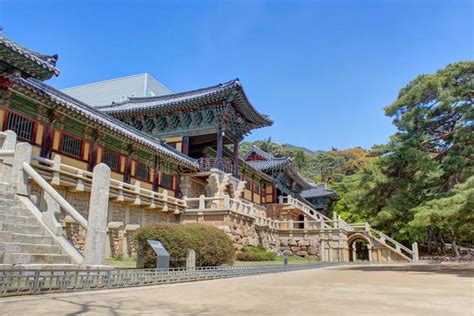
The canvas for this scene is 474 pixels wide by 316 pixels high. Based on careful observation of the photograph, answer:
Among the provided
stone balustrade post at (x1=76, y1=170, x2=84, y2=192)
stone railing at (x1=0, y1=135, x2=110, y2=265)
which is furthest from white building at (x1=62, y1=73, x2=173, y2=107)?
stone railing at (x1=0, y1=135, x2=110, y2=265)

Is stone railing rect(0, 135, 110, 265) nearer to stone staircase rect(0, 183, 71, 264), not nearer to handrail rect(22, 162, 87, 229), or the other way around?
handrail rect(22, 162, 87, 229)

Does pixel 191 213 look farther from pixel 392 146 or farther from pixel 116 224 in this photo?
pixel 392 146

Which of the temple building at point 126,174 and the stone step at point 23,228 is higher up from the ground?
the temple building at point 126,174

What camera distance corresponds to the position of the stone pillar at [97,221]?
8258mm

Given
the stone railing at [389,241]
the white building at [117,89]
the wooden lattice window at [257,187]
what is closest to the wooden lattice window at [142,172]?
the wooden lattice window at [257,187]

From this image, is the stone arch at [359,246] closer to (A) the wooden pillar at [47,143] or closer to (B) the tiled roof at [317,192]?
(B) the tiled roof at [317,192]

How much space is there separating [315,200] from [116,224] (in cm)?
3977

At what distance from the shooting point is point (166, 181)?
24484 millimetres

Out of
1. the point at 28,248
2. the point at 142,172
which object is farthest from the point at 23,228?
the point at 142,172

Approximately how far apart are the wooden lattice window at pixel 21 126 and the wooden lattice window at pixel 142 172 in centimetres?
695

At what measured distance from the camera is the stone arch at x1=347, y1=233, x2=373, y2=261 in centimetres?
3181

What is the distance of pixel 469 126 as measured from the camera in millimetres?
15734

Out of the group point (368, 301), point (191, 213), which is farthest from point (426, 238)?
point (368, 301)

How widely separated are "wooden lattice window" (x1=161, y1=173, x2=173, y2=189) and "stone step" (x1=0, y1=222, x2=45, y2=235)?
1506 centimetres
